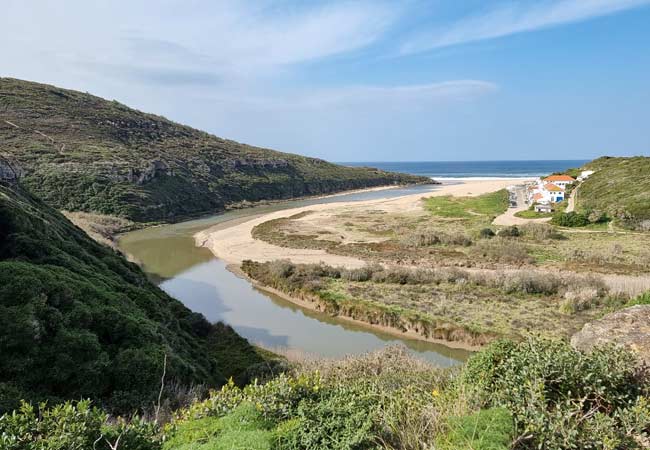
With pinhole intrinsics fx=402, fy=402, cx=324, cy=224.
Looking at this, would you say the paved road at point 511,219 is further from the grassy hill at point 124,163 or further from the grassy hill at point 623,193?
the grassy hill at point 124,163

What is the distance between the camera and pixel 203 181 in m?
77.8

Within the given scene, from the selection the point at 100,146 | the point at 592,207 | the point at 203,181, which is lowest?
the point at 592,207

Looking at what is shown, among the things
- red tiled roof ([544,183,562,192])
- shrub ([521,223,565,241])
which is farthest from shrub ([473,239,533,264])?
red tiled roof ([544,183,562,192])

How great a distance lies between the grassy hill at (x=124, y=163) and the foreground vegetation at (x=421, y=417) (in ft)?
176

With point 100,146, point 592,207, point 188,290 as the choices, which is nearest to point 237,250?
point 188,290

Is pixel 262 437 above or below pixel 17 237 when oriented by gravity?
below

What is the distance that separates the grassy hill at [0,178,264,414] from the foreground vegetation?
11.5ft

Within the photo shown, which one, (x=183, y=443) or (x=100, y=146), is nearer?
(x=183, y=443)

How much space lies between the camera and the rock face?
649 centimetres

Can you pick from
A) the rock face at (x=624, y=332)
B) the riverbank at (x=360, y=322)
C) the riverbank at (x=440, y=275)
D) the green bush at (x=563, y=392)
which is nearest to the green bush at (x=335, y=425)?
the green bush at (x=563, y=392)

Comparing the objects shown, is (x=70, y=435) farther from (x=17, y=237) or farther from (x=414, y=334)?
(x=414, y=334)

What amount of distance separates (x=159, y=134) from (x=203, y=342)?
90117 millimetres

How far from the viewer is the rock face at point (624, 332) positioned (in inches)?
256

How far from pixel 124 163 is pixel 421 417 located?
234 ft
